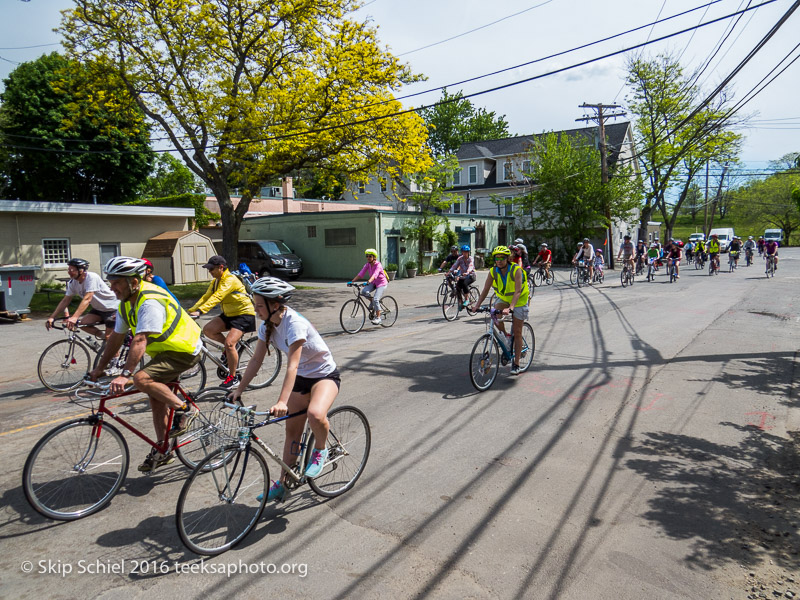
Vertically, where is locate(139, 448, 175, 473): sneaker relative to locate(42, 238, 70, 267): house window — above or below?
below

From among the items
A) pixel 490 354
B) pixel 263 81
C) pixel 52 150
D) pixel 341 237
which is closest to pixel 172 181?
pixel 52 150

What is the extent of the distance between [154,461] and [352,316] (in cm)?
781

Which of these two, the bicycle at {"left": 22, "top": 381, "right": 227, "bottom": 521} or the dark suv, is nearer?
the bicycle at {"left": 22, "top": 381, "right": 227, "bottom": 521}

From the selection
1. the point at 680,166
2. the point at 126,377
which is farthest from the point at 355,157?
the point at 680,166

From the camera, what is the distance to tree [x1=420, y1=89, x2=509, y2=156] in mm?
68688

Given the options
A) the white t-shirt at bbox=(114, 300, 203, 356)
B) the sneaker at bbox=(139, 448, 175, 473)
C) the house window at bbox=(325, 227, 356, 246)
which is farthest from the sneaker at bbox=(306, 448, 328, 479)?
the house window at bbox=(325, 227, 356, 246)

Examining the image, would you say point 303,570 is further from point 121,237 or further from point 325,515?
point 121,237

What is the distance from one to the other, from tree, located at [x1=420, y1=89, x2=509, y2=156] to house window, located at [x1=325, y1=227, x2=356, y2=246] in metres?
43.3

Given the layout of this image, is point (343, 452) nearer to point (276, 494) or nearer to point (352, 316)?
point (276, 494)

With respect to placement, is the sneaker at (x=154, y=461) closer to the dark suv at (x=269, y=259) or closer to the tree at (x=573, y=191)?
the dark suv at (x=269, y=259)

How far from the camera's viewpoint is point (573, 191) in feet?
117

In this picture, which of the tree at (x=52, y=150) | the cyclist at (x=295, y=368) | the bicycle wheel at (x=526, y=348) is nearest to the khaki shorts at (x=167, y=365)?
the cyclist at (x=295, y=368)

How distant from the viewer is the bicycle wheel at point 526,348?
314 inches

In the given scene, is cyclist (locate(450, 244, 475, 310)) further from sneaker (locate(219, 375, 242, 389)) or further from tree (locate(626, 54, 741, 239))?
tree (locate(626, 54, 741, 239))
